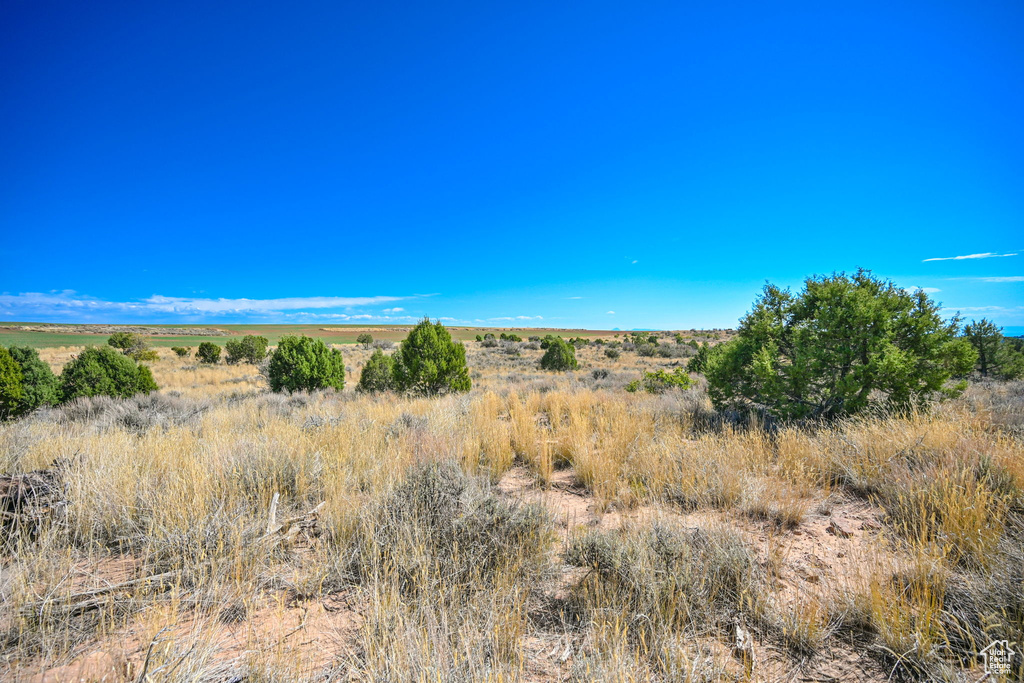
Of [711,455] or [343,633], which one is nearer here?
[343,633]

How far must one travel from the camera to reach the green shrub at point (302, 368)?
1188cm

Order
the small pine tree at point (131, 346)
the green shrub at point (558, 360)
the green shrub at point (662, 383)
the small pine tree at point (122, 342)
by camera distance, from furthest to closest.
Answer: the small pine tree at point (122, 342)
the small pine tree at point (131, 346)
the green shrub at point (558, 360)
the green shrub at point (662, 383)

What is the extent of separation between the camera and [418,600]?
2293 mm

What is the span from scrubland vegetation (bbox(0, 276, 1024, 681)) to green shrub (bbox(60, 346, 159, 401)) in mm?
4553

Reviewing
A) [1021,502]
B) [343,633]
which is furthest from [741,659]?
[1021,502]

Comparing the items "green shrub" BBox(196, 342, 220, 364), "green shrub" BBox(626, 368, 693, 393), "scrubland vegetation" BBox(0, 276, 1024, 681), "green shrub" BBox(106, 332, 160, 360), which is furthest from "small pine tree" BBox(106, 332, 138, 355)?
"green shrub" BBox(626, 368, 693, 393)

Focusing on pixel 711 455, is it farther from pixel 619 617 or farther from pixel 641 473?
pixel 619 617

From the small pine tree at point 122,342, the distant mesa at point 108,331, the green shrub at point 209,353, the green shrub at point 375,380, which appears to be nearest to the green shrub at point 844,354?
the green shrub at point 375,380

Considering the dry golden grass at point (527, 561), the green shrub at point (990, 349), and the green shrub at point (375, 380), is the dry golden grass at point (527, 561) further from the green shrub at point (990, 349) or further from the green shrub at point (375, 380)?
the green shrub at point (990, 349)

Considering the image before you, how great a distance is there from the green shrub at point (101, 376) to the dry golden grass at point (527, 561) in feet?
18.2

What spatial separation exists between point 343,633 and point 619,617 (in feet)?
5.19

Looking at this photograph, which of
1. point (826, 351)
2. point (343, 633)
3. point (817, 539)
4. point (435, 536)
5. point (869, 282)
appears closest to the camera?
point (343, 633)

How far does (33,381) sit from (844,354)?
14.9 metres

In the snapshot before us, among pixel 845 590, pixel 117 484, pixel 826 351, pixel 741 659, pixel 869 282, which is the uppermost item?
pixel 869 282
